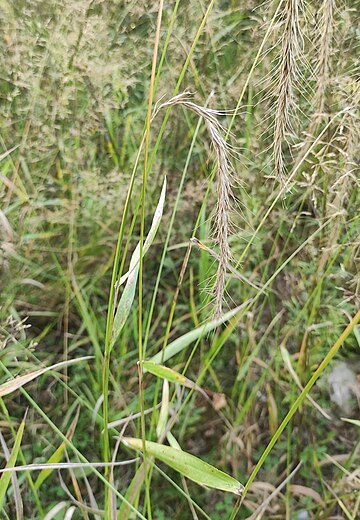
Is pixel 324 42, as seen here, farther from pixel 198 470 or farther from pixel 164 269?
pixel 164 269

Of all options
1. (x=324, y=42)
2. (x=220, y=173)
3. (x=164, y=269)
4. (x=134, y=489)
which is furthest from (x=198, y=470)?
(x=164, y=269)

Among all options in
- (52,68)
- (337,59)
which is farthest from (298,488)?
(52,68)

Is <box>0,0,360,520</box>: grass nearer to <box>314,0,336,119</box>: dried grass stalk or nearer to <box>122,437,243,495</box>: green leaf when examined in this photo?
<box>314,0,336,119</box>: dried grass stalk

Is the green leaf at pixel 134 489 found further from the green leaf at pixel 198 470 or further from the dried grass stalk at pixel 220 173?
the dried grass stalk at pixel 220 173

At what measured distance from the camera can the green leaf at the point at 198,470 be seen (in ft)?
1.94

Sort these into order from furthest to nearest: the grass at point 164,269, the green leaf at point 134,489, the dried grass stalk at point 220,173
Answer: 1. the grass at point 164,269
2. the green leaf at point 134,489
3. the dried grass stalk at point 220,173

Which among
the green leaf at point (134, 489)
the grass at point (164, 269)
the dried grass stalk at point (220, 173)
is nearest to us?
the dried grass stalk at point (220, 173)

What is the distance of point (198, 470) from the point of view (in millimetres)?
617

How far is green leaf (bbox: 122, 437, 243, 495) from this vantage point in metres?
0.59

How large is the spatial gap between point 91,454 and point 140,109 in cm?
76

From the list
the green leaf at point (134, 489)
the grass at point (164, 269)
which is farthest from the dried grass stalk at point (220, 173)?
the grass at point (164, 269)

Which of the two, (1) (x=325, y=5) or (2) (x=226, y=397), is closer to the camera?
(1) (x=325, y=5)

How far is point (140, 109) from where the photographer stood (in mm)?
1295

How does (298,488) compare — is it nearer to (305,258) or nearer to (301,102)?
(305,258)
